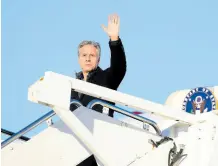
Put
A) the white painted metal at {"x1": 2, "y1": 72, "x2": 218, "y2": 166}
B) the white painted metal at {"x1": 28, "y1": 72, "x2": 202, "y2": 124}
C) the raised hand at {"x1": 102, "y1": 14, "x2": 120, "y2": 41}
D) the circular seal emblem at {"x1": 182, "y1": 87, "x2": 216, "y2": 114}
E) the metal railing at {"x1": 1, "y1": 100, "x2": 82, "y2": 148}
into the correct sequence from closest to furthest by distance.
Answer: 1. the white painted metal at {"x1": 28, "y1": 72, "x2": 202, "y2": 124}
2. the white painted metal at {"x1": 2, "y1": 72, "x2": 218, "y2": 166}
3. the metal railing at {"x1": 1, "y1": 100, "x2": 82, "y2": 148}
4. the raised hand at {"x1": 102, "y1": 14, "x2": 120, "y2": 41}
5. the circular seal emblem at {"x1": 182, "y1": 87, "x2": 216, "y2": 114}

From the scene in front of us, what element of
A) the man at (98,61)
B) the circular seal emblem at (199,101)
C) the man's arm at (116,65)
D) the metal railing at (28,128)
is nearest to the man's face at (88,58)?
the man at (98,61)

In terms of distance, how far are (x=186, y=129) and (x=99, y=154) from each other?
1.21 m

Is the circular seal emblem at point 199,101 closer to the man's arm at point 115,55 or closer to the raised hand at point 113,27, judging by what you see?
the man's arm at point 115,55

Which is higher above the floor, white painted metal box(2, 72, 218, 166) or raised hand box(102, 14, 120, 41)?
raised hand box(102, 14, 120, 41)

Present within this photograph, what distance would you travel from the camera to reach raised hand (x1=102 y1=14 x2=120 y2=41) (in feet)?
21.5

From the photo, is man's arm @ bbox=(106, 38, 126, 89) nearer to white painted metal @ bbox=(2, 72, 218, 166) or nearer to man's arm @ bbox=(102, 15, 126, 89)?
man's arm @ bbox=(102, 15, 126, 89)

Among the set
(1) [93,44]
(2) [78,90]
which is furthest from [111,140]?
(1) [93,44]

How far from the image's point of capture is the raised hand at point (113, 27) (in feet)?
21.5

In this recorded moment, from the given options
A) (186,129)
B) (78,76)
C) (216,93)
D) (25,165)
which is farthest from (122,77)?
(216,93)

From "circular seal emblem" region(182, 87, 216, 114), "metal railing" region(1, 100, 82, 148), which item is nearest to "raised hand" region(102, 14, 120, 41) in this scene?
"metal railing" region(1, 100, 82, 148)

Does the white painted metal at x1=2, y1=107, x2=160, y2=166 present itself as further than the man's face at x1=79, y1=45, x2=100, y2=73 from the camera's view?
No

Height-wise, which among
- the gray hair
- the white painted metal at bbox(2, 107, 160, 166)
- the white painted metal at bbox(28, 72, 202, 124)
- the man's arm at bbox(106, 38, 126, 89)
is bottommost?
the white painted metal at bbox(2, 107, 160, 166)

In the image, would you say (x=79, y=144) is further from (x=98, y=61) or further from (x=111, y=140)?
(x=98, y=61)

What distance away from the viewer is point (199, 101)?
29.3ft
